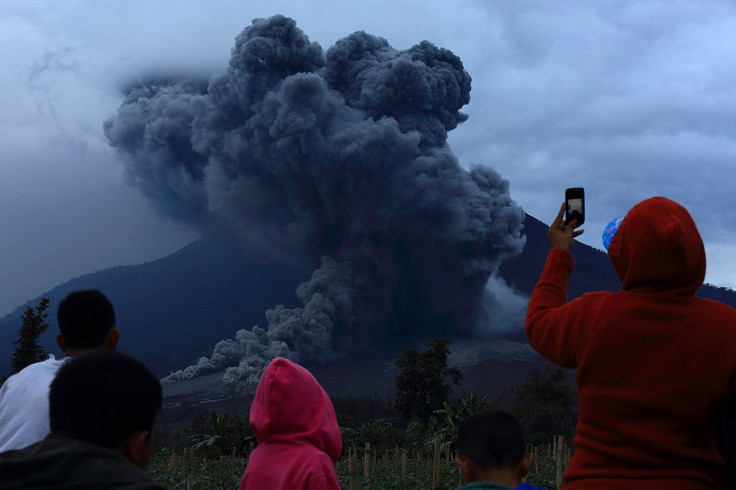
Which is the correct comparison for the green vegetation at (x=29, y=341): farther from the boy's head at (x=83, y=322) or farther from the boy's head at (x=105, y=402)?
the boy's head at (x=105, y=402)

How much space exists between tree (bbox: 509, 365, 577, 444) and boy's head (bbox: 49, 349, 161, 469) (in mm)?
38083

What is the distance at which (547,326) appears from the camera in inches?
75.5

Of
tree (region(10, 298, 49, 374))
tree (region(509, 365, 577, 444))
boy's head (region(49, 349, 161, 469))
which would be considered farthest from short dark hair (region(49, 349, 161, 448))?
tree (region(509, 365, 577, 444))

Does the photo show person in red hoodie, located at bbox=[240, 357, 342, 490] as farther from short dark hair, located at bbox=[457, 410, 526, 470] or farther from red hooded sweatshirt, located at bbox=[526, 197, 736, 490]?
red hooded sweatshirt, located at bbox=[526, 197, 736, 490]

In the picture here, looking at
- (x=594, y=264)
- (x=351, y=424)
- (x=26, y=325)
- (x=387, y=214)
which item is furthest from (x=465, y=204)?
(x=594, y=264)

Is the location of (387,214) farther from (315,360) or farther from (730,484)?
(730,484)

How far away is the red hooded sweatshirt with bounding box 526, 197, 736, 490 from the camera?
168 centimetres

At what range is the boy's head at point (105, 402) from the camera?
4.54 ft

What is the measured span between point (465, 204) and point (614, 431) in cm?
5889

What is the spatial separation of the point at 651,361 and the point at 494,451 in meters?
0.60

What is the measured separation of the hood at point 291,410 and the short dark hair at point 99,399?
1.21 meters

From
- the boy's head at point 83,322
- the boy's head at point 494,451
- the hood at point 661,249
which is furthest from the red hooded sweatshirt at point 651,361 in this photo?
the boy's head at point 83,322

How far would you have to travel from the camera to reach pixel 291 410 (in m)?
2.63

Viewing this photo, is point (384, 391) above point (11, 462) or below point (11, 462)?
below
